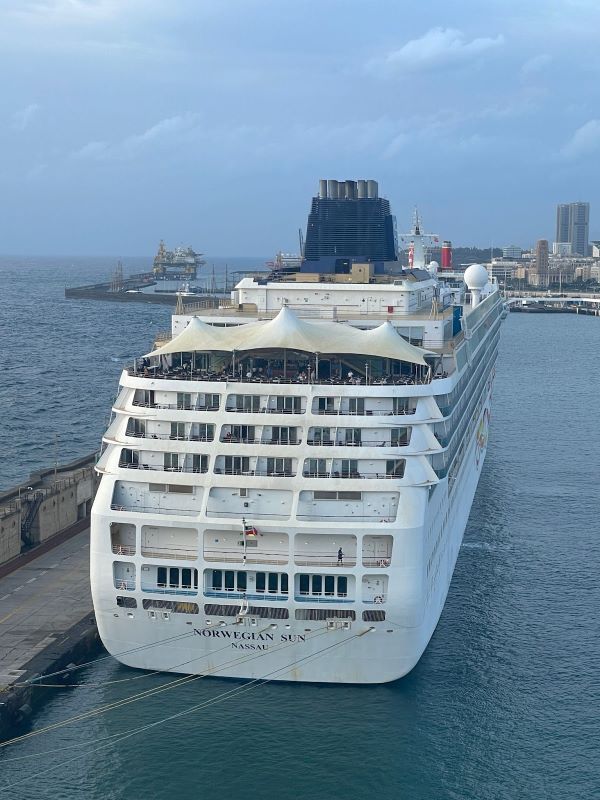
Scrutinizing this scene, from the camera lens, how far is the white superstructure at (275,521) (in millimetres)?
27562

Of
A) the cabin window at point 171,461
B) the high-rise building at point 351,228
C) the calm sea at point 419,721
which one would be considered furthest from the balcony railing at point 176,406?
the high-rise building at point 351,228

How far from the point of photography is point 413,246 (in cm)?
5819

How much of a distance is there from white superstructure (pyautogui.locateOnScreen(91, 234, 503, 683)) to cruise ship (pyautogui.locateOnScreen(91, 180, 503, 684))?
0.13 feet

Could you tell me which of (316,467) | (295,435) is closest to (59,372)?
(295,435)

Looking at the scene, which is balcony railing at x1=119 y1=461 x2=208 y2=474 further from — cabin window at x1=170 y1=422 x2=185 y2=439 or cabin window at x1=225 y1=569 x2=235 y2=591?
cabin window at x1=225 y1=569 x2=235 y2=591

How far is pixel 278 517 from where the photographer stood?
1101 inches

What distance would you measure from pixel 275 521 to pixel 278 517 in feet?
1.07

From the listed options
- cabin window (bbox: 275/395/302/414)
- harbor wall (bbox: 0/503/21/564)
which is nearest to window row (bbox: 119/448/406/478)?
cabin window (bbox: 275/395/302/414)

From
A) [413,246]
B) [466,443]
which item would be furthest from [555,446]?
Result: [466,443]

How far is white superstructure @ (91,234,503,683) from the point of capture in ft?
90.4

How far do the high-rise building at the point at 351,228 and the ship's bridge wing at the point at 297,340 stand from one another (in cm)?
985

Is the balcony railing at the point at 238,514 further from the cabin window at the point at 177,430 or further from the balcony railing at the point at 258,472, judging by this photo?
the cabin window at the point at 177,430

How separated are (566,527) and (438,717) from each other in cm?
1874

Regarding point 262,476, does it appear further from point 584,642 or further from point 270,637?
point 584,642
